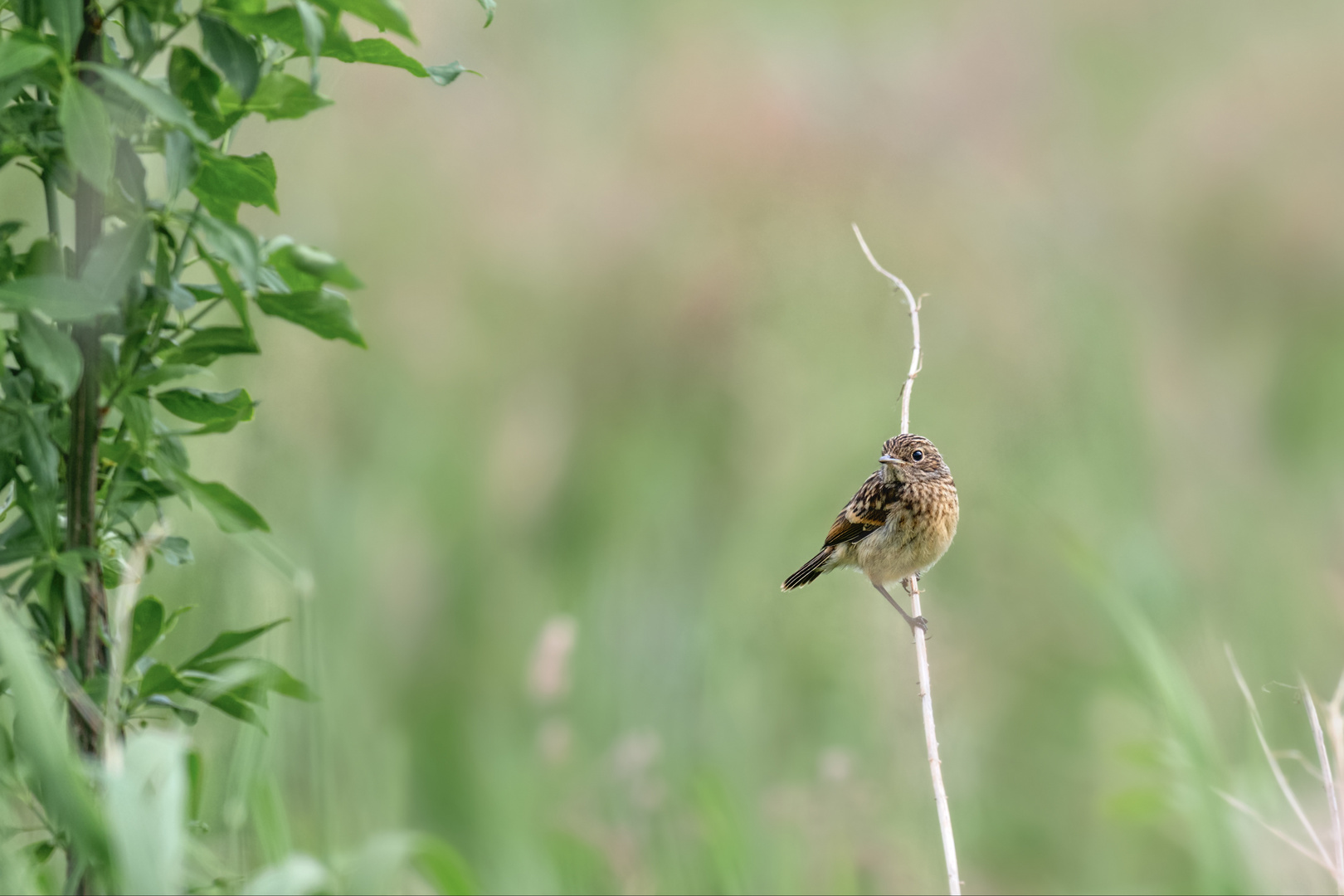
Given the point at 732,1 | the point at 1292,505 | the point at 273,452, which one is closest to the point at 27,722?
the point at 273,452

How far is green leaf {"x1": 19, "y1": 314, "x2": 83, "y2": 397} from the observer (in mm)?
1438

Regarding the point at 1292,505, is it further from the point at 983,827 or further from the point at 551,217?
the point at 551,217

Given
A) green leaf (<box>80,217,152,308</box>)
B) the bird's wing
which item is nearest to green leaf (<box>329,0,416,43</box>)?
green leaf (<box>80,217,152,308</box>)

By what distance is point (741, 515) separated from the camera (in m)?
4.93

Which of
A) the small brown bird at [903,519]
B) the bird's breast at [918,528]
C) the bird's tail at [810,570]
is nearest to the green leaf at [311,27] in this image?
the small brown bird at [903,519]

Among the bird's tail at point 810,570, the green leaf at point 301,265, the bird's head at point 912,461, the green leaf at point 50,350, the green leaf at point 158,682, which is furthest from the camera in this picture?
the bird's tail at point 810,570

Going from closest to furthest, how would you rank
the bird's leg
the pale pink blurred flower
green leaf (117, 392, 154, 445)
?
1. green leaf (117, 392, 154, 445)
2. the bird's leg
3. the pale pink blurred flower

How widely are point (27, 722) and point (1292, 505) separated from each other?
5344 millimetres

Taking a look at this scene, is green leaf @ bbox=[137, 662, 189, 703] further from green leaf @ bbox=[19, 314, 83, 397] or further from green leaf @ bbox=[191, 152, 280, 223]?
green leaf @ bbox=[191, 152, 280, 223]

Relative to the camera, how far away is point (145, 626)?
1.75 meters

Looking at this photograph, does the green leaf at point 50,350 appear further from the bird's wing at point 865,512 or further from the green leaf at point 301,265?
the bird's wing at point 865,512

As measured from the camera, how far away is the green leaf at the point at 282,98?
1.52 meters

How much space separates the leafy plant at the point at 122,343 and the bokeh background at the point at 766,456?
123cm

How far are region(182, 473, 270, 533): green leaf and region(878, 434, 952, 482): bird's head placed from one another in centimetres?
175
